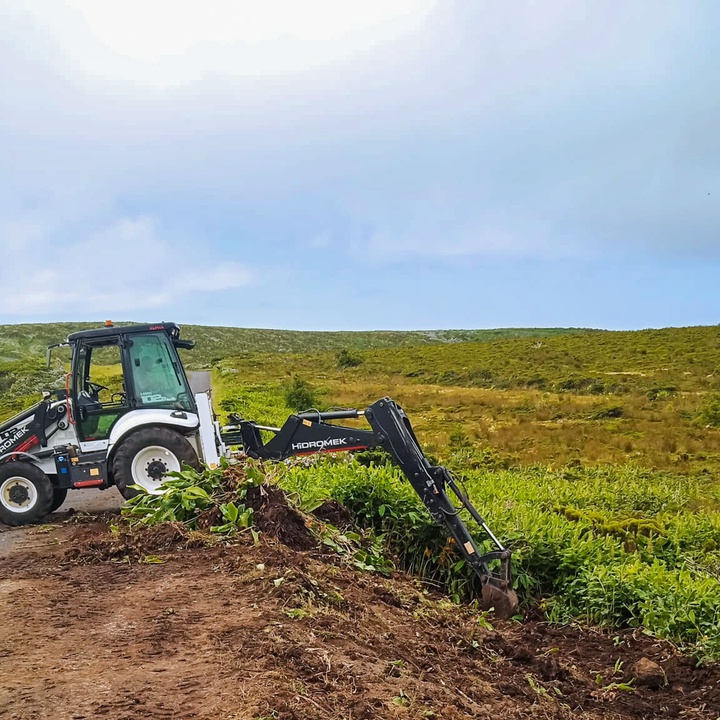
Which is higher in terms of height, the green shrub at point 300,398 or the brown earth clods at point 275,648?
the green shrub at point 300,398

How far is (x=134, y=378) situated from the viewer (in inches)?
397

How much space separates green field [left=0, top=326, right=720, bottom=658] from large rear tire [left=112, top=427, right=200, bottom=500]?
1.63 metres

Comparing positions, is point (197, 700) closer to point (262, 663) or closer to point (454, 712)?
point (262, 663)

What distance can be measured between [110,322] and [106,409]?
1194mm

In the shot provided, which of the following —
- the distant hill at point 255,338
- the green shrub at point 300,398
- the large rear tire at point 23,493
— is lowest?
the large rear tire at point 23,493

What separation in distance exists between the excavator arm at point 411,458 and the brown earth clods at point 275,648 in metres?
0.38

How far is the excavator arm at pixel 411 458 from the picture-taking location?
6.54 metres

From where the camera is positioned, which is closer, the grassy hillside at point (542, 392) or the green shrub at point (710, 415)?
the grassy hillside at point (542, 392)

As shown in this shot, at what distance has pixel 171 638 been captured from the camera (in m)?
4.68

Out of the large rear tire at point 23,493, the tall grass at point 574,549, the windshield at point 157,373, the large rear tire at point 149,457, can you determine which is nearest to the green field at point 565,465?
the tall grass at point 574,549

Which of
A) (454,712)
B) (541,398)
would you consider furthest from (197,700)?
(541,398)

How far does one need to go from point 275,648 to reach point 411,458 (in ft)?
10.1

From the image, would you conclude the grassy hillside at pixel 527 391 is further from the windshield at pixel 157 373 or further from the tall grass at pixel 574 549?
the windshield at pixel 157 373

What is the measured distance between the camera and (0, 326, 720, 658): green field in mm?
6676
